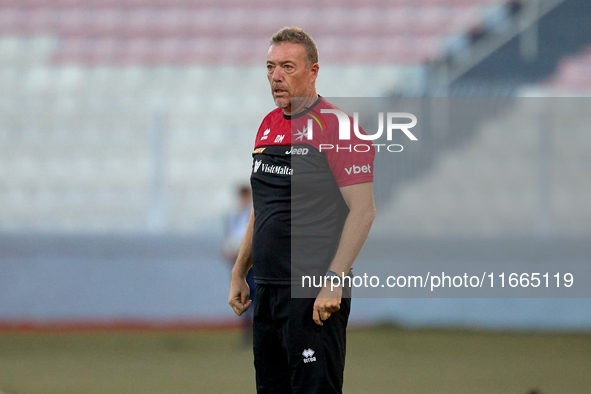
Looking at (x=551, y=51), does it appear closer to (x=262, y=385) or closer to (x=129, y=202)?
(x=129, y=202)

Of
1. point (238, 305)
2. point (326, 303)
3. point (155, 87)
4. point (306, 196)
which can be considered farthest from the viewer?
point (155, 87)

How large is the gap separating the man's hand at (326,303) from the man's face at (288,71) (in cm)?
63

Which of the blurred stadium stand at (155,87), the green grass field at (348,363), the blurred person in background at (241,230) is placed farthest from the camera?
the blurred stadium stand at (155,87)

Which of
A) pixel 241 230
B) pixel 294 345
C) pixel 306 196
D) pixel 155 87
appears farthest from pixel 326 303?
pixel 155 87

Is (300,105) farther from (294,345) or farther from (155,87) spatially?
(155,87)

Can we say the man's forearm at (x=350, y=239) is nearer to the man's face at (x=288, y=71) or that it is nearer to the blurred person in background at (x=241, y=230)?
the man's face at (x=288, y=71)

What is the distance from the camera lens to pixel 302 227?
2.30 metres

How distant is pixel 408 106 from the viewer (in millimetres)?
8141

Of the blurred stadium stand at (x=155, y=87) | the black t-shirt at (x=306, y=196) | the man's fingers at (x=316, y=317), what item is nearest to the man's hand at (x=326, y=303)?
the man's fingers at (x=316, y=317)

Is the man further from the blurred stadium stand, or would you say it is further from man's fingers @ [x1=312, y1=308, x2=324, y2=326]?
the blurred stadium stand

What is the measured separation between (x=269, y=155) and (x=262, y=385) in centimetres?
76

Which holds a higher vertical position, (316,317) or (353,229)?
(353,229)

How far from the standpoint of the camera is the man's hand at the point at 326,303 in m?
2.18

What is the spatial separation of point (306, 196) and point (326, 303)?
→ 35 centimetres
